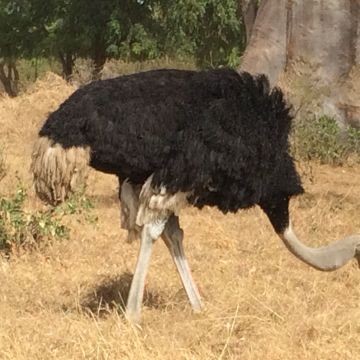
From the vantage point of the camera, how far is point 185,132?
4.57m

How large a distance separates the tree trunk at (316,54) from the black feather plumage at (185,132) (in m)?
5.96

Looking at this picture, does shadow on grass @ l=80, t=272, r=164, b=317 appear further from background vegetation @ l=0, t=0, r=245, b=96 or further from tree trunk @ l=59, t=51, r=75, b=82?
tree trunk @ l=59, t=51, r=75, b=82

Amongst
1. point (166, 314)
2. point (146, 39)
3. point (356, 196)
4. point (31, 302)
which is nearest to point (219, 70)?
point (166, 314)

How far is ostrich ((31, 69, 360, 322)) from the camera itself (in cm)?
456

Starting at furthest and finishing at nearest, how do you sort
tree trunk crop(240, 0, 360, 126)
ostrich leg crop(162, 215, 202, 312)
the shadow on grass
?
tree trunk crop(240, 0, 360, 126), ostrich leg crop(162, 215, 202, 312), the shadow on grass

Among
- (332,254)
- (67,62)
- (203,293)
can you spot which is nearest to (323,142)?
(203,293)

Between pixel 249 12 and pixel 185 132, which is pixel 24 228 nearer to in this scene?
pixel 185 132

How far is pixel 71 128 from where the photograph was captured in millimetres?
4609

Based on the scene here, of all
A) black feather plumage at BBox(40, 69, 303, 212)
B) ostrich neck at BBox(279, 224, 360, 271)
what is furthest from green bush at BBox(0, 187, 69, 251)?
ostrich neck at BBox(279, 224, 360, 271)

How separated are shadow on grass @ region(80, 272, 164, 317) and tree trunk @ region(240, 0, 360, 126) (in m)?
5.53

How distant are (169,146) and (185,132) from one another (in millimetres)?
101

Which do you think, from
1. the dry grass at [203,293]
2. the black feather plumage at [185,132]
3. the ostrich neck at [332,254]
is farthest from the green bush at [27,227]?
the ostrich neck at [332,254]

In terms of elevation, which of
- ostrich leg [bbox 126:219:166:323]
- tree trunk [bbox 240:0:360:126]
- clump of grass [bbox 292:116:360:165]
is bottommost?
clump of grass [bbox 292:116:360:165]

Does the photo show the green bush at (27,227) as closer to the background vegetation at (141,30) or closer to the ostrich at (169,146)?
the ostrich at (169,146)
